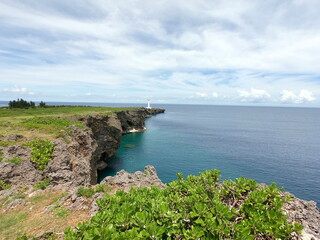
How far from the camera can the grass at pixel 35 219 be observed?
359 inches

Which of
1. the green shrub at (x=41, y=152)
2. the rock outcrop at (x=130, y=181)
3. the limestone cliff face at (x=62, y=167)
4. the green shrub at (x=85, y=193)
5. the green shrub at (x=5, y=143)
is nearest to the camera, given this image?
the green shrub at (x=85, y=193)

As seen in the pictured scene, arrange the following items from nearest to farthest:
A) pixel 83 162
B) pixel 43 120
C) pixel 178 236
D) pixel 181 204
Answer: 1. pixel 178 236
2. pixel 181 204
3. pixel 83 162
4. pixel 43 120

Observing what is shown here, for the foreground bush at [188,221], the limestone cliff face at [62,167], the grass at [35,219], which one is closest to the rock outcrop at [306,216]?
the foreground bush at [188,221]

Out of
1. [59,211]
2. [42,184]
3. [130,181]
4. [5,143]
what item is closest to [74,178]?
[42,184]

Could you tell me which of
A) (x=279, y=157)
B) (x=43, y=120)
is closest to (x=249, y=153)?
(x=279, y=157)

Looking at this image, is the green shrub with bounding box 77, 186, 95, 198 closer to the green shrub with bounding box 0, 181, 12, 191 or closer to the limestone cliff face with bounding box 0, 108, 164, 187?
the limestone cliff face with bounding box 0, 108, 164, 187

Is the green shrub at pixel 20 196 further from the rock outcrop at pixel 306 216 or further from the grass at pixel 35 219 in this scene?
the rock outcrop at pixel 306 216

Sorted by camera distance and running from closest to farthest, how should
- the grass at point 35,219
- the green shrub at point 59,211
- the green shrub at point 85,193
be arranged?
the grass at point 35,219 < the green shrub at point 59,211 < the green shrub at point 85,193

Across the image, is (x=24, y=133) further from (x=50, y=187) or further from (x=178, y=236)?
(x=178, y=236)

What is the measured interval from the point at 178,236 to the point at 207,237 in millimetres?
983

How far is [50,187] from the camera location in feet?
46.4

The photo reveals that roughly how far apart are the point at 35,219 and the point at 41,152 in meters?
10.1

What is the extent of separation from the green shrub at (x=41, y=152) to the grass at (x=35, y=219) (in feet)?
20.1

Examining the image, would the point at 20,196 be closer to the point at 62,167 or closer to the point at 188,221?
the point at 62,167
